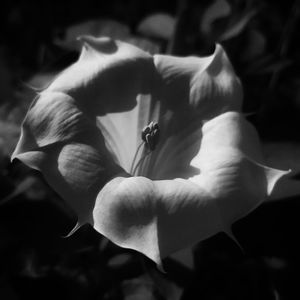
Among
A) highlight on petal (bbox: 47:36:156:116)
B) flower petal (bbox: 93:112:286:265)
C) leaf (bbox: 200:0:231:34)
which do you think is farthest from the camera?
leaf (bbox: 200:0:231:34)

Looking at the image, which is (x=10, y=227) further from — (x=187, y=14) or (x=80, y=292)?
(x=187, y=14)

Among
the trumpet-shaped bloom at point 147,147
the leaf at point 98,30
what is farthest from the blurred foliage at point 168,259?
the trumpet-shaped bloom at point 147,147

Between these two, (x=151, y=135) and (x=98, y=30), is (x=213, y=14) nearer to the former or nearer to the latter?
(x=98, y=30)

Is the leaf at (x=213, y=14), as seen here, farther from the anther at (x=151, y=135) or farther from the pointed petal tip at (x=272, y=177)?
the pointed petal tip at (x=272, y=177)

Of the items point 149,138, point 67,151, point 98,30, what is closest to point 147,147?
point 149,138

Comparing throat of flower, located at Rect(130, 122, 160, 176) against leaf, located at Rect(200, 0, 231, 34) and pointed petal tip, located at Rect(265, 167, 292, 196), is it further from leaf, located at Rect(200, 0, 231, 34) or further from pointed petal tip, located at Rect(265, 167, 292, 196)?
leaf, located at Rect(200, 0, 231, 34)

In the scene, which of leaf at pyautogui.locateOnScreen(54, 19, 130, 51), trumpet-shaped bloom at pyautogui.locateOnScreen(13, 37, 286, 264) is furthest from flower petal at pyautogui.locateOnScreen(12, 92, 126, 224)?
leaf at pyautogui.locateOnScreen(54, 19, 130, 51)

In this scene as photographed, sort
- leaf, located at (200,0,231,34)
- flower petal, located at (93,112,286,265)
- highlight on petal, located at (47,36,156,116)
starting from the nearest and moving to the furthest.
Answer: flower petal, located at (93,112,286,265) → highlight on petal, located at (47,36,156,116) → leaf, located at (200,0,231,34)

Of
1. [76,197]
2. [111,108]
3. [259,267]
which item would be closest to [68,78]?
[111,108]

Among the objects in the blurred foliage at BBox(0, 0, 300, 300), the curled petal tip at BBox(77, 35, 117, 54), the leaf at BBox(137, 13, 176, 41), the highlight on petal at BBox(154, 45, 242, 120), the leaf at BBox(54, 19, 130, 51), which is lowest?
the blurred foliage at BBox(0, 0, 300, 300)
